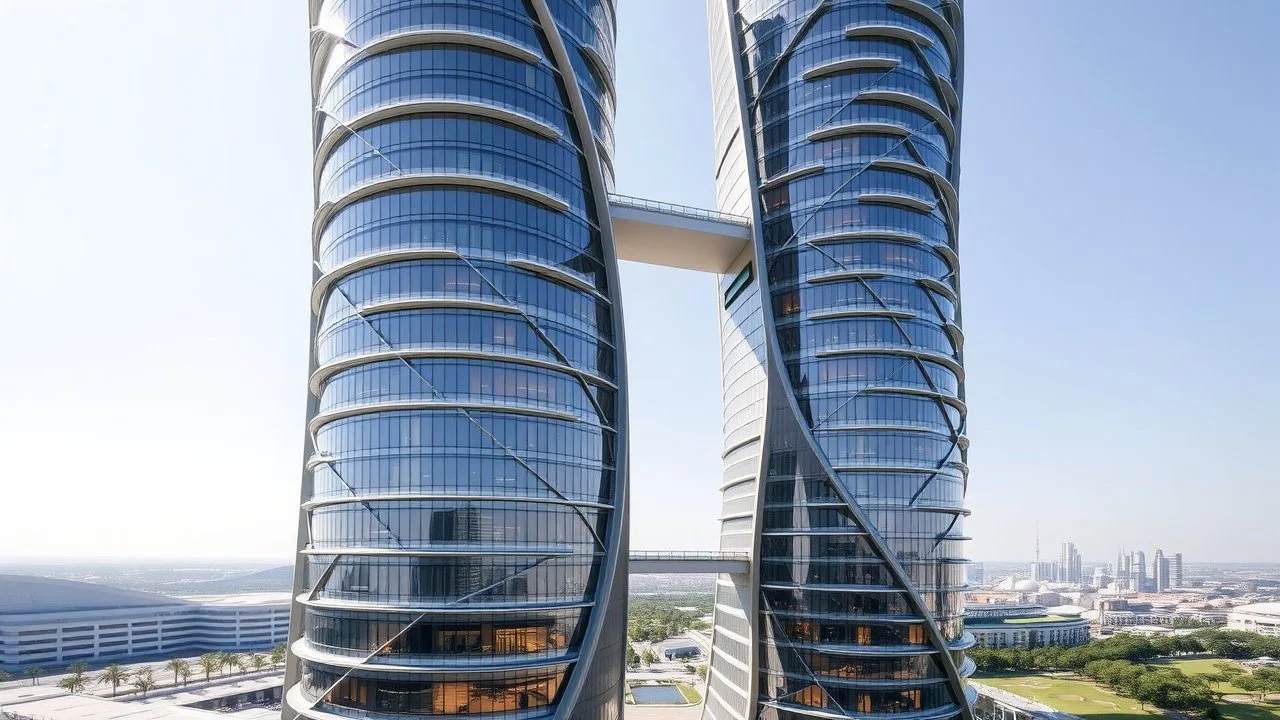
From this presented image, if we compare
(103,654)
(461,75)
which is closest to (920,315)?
(461,75)

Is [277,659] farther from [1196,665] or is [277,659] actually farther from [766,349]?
[1196,665]

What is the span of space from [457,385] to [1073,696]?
107736mm

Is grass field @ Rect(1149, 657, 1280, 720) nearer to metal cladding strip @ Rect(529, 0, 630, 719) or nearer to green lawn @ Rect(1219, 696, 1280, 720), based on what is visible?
green lawn @ Rect(1219, 696, 1280, 720)

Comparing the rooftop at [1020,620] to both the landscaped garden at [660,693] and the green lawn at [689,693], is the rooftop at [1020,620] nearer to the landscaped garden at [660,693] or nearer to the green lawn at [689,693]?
the green lawn at [689,693]

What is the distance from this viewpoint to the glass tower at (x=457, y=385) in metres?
47.7

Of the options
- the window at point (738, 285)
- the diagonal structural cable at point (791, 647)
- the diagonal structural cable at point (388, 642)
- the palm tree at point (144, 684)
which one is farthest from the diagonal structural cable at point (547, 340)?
the palm tree at point (144, 684)

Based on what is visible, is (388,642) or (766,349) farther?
(766,349)

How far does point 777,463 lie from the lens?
227 ft

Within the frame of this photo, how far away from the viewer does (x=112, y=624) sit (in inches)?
5822

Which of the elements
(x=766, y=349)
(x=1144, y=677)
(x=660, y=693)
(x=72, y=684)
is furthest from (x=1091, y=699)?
(x=72, y=684)

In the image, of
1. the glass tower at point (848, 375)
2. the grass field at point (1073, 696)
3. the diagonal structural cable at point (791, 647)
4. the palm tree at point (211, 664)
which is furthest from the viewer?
the palm tree at point (211, 664)

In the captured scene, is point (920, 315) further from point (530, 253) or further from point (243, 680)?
point (243, 680)

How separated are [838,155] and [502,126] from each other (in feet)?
113

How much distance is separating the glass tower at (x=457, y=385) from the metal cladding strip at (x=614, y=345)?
0.19 metres
